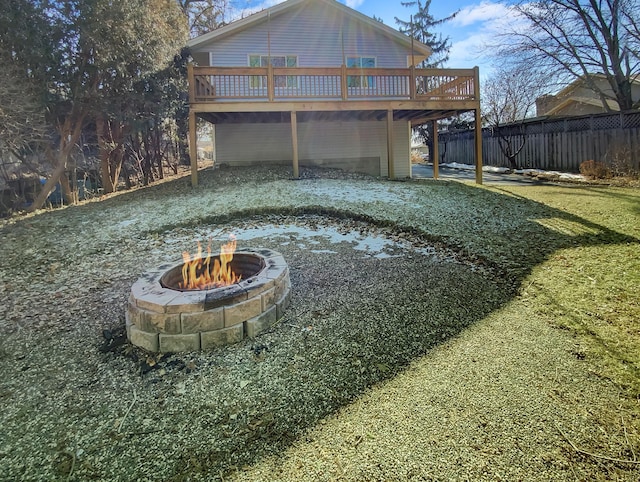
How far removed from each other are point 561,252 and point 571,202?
423 centimetres

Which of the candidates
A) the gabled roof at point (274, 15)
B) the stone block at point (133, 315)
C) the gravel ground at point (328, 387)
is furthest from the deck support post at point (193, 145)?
the stone block at point (133, 315)

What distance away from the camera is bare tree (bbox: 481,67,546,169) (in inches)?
754

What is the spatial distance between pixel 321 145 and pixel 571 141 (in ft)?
34.1

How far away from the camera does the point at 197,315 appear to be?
292cm

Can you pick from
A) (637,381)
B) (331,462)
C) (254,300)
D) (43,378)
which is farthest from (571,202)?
(43,378)

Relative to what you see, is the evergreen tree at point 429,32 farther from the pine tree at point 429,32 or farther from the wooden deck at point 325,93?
the wooden deck at point 325,93

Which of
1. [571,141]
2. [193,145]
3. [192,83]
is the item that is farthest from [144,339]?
[571,141]

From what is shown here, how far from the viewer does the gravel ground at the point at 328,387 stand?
1.93 metres

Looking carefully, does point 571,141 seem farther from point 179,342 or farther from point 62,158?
point 62,158

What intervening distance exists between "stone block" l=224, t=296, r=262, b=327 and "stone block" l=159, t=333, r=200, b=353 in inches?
10.0

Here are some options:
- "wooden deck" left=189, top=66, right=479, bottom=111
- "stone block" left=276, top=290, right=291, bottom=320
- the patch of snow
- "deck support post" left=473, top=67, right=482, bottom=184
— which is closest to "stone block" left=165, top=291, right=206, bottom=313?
"stone block" left=276, top=290, right=291, bottom=320

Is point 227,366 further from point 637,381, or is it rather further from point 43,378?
point 637,381

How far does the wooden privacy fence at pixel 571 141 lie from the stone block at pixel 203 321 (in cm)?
1447

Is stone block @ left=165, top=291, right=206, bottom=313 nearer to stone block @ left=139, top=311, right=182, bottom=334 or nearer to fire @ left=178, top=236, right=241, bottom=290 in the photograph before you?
stone block @ left=139, top=311, right=182, bottom=334
